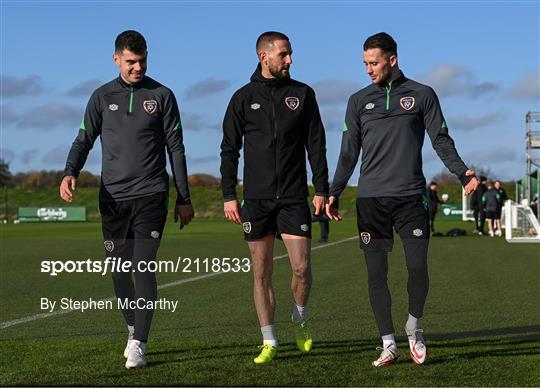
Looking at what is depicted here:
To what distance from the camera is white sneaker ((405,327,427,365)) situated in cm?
688

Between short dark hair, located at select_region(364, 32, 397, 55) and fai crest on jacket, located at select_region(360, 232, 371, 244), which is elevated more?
short dark hair, located at select_region(364, 32, 397, 55)

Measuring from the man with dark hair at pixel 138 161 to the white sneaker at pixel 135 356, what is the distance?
0.32ft

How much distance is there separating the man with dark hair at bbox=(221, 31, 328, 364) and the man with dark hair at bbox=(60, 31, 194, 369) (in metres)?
0.40

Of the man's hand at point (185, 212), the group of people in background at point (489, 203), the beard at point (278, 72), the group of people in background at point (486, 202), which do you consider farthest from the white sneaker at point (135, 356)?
the group of people in background at point (489, 203)

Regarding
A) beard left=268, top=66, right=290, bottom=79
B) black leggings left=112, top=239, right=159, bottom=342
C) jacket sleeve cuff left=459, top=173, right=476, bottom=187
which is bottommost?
black leggings left=112, top=239, right=159, bottom=342

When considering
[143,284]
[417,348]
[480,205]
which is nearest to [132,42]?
[143,284]

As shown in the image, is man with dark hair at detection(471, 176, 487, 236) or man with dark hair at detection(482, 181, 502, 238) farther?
man with dark hair at detection(471, 176, 487, 236)

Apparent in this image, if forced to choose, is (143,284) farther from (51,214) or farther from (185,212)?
(51,214)

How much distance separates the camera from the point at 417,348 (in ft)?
22.7

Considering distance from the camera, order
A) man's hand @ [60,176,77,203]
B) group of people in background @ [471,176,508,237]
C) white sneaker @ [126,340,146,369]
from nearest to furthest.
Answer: white sneaker @ [126,340,146,369] → man's hand @ [60,176,77,203] → group of people in background @ [471,176,508,237]

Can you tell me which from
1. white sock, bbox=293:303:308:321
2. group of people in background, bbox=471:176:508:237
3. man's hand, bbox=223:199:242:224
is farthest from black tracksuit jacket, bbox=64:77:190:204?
group of people in background, bbox=471:176:508:237

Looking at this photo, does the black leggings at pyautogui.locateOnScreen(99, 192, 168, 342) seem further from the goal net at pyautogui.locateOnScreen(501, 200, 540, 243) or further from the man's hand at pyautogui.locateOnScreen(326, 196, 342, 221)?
the goal net at pyautogui.locateOnScreen(501, 200, 540, 243)

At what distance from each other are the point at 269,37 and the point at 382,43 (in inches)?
30.6

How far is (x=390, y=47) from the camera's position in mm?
6883
